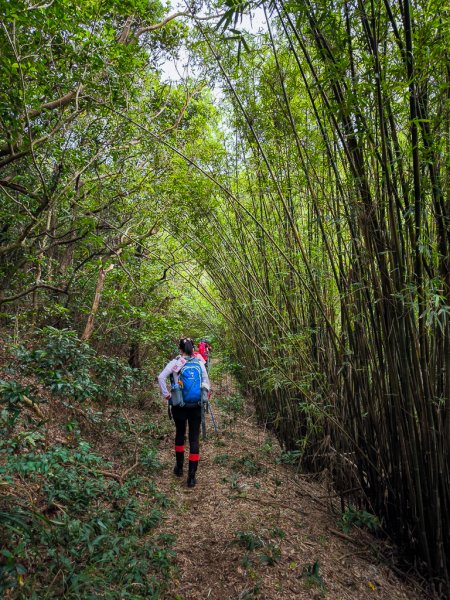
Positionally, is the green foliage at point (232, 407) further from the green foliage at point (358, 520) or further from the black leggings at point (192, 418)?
the green foliage at point (358, 520)

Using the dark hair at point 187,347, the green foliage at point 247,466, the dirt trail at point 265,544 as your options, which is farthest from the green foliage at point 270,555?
the dark hair at point 187,347

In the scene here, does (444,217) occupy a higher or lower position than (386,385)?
higher

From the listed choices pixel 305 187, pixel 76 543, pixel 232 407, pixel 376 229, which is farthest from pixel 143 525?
pixel 232 407

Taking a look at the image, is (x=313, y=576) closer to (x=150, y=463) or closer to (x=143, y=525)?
(x=143, y=525)

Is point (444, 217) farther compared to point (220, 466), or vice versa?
point (220, 466)

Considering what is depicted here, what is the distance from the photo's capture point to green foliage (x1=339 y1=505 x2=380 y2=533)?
96.0 inches

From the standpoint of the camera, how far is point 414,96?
164cm

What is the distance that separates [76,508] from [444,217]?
103 inches

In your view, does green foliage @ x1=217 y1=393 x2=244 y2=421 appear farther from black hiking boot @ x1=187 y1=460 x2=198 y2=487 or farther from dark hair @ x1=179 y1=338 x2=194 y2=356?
dark hair @ x1=179 y1=338 x2=194 y2=356

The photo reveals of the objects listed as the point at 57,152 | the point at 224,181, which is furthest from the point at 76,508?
the point at 224,181

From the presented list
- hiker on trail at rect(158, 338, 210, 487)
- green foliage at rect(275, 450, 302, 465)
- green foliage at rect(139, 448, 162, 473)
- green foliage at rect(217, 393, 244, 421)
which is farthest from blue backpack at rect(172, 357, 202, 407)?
green foliage at rect(217, 393, 244, 421)

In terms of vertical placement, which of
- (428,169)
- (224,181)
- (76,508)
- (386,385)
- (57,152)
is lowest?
(76,508)

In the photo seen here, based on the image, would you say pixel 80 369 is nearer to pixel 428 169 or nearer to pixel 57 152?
pixel 57 152

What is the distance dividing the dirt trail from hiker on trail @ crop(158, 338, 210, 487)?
1.19 ft
